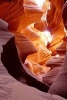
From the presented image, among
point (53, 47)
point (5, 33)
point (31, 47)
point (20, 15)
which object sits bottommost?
point (53, 47)

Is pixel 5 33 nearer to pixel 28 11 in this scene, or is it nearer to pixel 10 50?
pixel 10 50

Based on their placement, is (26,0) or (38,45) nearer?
(26,0)

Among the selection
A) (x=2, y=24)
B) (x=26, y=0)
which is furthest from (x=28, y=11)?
(x=2, y=24)

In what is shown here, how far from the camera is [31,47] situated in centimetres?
321

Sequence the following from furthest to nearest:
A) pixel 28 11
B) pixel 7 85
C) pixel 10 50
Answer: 1. pixel 28 11
2. pixel 10 50
3. pixel 7 85

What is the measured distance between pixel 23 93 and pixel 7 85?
0.13m

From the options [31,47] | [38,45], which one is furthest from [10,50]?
[38,45]

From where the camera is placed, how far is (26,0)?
13.4 feet

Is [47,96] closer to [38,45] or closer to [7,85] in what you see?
[7,85]

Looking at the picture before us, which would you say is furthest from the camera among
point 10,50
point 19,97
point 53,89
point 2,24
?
point 2,24

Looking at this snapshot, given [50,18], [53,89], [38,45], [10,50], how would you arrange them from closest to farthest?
[53,89] < [10,50] < [50,18] < [38,45]

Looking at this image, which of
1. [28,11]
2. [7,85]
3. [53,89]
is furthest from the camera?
[28,11]

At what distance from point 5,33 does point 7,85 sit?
1276 mm

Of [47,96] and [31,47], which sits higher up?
[47,96]
